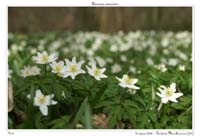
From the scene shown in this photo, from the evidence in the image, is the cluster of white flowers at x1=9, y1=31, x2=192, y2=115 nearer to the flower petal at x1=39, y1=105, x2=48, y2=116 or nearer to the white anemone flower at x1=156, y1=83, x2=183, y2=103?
the white anemone flower at x1=156, y1=83, x2=183, y2=103

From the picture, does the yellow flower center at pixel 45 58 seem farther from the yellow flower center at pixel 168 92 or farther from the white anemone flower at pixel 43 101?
the yellow flower center at pixel 168 92

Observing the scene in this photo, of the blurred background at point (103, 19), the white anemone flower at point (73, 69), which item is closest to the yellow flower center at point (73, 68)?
the white anemone flower at point (73, 69)

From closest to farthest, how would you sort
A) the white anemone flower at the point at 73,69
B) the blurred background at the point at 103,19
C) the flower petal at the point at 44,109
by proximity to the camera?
the flower petal at the point at 44,109
the white anemone flower at the point at 73,69
the blurred background at the point at 103,19

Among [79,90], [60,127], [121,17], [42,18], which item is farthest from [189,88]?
[42,18]

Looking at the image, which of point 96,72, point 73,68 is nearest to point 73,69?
point 73,68

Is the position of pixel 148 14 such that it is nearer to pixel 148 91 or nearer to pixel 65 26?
pixel 65 26

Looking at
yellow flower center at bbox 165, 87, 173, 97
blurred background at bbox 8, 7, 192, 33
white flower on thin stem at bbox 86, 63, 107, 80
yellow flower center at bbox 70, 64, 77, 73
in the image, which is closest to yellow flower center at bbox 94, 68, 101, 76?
white flower on thin stem at bbox 86, 63, 107, 80

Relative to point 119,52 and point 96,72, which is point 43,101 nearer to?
point 96,72

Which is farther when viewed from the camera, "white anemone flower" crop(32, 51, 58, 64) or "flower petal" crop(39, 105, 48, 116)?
"white anemone flower" crop(32, 51, 58, 64)
